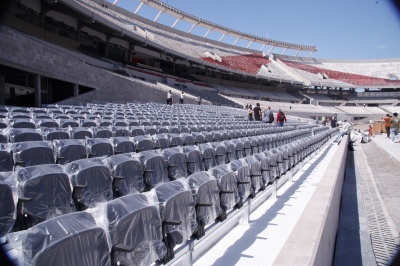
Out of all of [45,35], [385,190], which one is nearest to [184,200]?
[385,190]

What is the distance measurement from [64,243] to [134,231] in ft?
1.85

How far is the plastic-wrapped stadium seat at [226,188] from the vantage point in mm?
3598

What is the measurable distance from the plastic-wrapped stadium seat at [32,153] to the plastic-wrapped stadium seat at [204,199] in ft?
7.15

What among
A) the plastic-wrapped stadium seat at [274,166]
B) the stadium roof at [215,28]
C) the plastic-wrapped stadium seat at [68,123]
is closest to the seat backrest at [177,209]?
the plastic-wrapped stadium seat at [274,166]

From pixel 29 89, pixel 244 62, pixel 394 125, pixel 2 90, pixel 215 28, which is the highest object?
pixel 215 28

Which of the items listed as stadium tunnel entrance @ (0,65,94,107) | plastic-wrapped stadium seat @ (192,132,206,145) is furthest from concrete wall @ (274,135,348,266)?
stadium tunnel entrance @ (0,65,94,107)

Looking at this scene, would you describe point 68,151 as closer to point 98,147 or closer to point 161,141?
point 98,147

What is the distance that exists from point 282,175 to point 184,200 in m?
3.84

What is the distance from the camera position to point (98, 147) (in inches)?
200

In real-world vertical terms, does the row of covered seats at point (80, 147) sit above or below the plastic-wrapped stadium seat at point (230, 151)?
above

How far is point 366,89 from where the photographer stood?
53.4m

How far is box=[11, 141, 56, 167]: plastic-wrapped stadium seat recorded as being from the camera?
4.04 metres

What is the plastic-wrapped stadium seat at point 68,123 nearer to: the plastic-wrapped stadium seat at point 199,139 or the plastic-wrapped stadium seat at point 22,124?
the plastic-wrapped stadium seat at point 22,124

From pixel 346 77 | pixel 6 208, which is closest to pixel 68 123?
pixel 6 208
